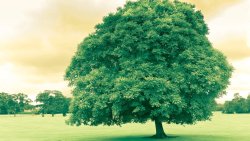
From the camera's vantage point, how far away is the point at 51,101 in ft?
637

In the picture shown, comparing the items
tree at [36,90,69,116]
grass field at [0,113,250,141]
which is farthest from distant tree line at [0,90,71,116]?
grass field at [0,113,250,141]

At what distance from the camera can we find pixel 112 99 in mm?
35062

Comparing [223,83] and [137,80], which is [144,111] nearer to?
[137,80]

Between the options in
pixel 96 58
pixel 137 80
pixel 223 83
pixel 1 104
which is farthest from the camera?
pixel 1 104

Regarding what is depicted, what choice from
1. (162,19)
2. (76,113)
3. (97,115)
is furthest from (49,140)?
(162,19)

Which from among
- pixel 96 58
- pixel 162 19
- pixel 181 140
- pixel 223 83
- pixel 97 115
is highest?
pixel 162 19

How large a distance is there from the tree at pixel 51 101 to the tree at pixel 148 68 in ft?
490

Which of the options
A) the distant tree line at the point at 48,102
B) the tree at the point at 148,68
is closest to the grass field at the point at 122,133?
the tree at the point at 148,68

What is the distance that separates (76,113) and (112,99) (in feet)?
18.7

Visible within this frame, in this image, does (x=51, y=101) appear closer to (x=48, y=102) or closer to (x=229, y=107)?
(x=48, y=102)

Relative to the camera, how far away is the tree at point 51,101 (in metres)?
188

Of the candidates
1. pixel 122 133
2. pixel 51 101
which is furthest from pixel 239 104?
pixel 122 133

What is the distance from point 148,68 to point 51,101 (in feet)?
534

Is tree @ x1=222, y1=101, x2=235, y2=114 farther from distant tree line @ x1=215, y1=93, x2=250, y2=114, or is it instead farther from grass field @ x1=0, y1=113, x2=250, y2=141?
grass field @ x1=0, y1=113, x2=250, y2=141
